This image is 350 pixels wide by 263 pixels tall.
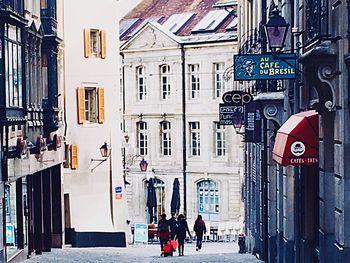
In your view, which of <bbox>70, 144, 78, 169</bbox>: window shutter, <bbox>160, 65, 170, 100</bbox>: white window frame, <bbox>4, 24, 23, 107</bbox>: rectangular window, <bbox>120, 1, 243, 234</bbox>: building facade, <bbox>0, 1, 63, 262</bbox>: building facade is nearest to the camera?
<bbox>4, 24, 23, 107</bbox>: rectangular window

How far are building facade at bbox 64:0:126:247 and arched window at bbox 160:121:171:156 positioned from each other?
1301 cm

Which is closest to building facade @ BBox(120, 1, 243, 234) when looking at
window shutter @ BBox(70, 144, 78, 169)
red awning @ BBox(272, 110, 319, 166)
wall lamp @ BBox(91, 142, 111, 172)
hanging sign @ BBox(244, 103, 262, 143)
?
wall lamp @ BBox(91, 142, 111, 172)

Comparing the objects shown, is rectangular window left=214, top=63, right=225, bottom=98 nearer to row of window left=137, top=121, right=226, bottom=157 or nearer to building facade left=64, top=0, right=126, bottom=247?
row of window left=137, top=121, right=226, bottom=157

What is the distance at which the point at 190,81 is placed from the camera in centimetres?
4688

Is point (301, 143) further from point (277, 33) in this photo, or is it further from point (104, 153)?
point (104, 153)

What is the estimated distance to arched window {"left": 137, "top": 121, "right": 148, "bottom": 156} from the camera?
48.8 m

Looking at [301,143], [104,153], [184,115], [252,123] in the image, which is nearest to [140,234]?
[104,153]

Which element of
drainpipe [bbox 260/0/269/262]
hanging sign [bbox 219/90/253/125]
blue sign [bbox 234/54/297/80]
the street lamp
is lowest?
drainpipe [bbox 260/0/269/262]

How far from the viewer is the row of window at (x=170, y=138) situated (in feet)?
151

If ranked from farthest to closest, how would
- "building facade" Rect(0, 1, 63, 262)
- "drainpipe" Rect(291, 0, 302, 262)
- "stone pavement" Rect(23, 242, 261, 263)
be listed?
"stone pavement" Rect(23, 242, 261, 263), "building facade" Rect(0, 1, 63, 262), "drainpipe" Rect(291, 0, 302, 262)

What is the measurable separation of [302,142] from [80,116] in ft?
62.6

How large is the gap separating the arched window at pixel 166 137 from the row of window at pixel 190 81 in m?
1.42

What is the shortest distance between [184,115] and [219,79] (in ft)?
8.91

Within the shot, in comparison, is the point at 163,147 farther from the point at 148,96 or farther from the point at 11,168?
the point at 11,168
